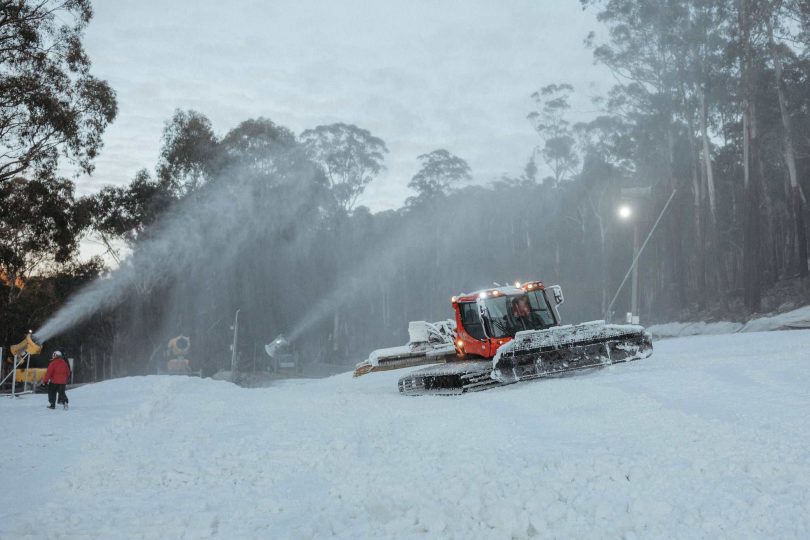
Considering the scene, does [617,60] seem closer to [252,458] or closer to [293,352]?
[293,352]

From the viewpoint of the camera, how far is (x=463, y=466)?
6.30 metres

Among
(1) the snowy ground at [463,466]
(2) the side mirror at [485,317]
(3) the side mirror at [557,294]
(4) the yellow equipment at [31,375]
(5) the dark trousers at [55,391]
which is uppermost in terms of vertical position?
(3) the side mirror at [557,294]

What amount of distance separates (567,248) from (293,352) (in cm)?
2771

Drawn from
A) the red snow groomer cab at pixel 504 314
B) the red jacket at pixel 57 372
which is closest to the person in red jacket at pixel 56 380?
the red jacket at pixel 57 372

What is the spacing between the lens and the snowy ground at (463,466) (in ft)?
15.7

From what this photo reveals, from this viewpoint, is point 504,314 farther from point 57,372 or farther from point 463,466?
point 57,372

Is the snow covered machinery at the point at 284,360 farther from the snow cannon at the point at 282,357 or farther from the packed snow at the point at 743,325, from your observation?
the packed snow at the point at 743,325

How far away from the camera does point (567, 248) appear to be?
192 feet

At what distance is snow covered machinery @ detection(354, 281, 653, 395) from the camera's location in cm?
1194

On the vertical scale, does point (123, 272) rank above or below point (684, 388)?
above

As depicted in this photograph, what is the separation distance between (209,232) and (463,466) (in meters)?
34.4

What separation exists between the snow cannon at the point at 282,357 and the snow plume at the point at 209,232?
16.3ft

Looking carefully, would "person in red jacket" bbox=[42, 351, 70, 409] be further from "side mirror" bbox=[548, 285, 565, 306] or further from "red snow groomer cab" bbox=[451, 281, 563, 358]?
"side mirror" bbox=[548, 285, 565, 306]

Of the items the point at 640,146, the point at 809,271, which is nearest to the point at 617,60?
the point at 640,146
